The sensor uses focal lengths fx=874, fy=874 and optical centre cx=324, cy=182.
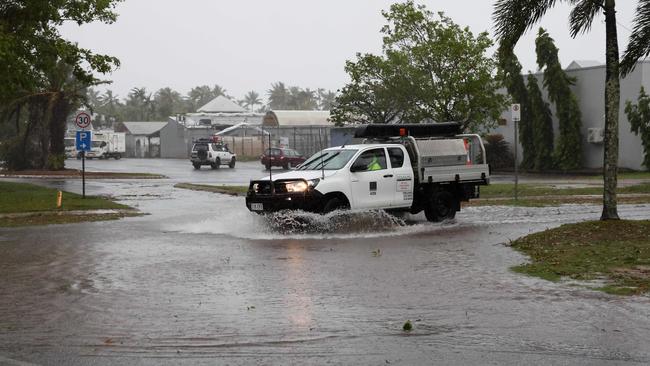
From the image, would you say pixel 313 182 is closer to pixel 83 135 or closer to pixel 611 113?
pixel 611 113

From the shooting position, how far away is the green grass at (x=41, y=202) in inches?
944

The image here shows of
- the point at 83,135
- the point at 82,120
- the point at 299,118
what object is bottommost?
the point at 83,135

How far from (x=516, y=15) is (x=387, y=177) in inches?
172

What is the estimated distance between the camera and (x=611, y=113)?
15438 millimetres

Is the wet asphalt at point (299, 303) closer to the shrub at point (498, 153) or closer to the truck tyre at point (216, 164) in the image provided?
the shrub at point (498, 153)

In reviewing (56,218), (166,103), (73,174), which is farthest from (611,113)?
(166,103)

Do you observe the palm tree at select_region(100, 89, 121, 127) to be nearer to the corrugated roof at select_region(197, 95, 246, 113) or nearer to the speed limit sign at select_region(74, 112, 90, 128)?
the corrugated roof at select_region(197, 95, 246, 113)

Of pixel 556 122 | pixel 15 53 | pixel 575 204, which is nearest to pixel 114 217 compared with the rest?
pixel 15 53

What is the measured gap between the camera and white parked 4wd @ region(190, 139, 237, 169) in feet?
192

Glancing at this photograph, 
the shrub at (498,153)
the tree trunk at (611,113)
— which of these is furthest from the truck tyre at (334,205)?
the shrub at (498,153)

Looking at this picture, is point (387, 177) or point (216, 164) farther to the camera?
point (216, 164)

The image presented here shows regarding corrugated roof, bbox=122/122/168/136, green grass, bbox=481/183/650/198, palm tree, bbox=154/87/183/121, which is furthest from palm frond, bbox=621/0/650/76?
palm tree, bbox=154/87/183/121

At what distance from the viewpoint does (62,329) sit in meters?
8.34

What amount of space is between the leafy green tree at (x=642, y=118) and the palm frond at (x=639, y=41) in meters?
27.0
